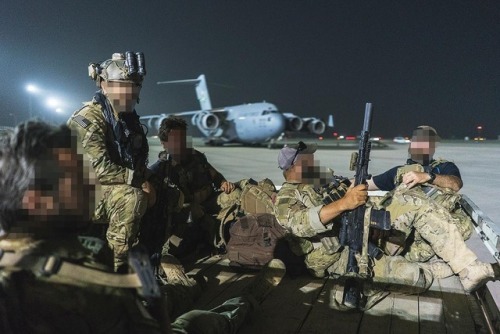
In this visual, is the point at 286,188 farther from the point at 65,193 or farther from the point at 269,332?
the point at 65,193

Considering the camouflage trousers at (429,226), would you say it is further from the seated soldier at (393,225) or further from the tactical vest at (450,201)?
the tactical vest at (450,201)

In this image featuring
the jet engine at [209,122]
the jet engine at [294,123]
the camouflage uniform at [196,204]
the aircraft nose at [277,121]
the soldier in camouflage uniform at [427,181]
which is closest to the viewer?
the soldier in camouflage uniform at [427,181]

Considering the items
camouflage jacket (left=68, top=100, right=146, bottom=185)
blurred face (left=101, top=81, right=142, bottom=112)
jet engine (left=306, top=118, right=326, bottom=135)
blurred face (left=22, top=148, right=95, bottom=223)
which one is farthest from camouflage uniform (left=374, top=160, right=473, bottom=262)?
jet engine (left=306, top=118, right=326, bottom=135)

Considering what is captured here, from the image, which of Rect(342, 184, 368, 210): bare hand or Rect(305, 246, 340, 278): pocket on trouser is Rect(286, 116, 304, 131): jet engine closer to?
Rect(305, 246, 340, 278): pocket on trouser

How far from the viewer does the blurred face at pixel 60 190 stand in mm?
1244

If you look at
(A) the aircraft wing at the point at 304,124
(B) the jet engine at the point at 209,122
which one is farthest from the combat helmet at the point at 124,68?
(A) the aircraft wing at the point at 304,124

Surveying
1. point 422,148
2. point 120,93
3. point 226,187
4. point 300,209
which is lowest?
point 226,187

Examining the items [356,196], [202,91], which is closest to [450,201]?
[356,196]

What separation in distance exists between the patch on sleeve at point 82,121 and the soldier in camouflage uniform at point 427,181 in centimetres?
264

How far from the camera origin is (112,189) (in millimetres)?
3047

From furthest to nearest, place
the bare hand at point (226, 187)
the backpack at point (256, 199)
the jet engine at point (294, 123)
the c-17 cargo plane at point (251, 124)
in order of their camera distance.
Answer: the jet engine at point (294, 123) < the c-17 cargo plane at point (251, 124) < the bare hand at point (226, 187) < the backpack at point (256, 199)

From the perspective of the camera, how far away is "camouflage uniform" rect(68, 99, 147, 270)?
2.97m

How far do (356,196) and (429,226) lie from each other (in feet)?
2.81

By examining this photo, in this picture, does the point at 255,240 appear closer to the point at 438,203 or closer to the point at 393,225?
the point at 393,225
